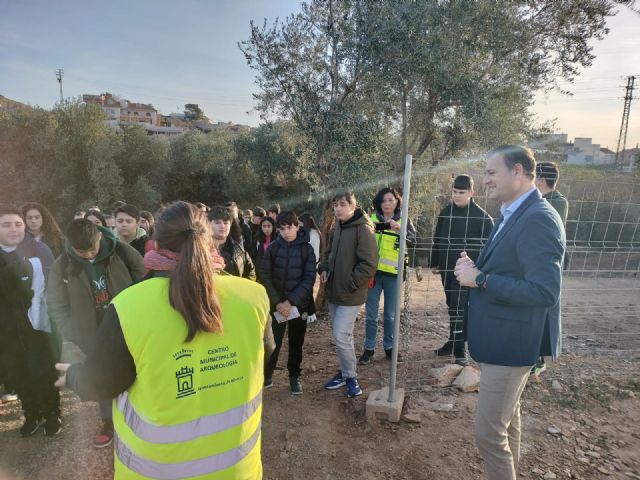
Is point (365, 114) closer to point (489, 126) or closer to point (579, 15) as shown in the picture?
point (489, 126)

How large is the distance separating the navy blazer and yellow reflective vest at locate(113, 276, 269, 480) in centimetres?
131

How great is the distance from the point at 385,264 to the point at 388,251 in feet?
0.54

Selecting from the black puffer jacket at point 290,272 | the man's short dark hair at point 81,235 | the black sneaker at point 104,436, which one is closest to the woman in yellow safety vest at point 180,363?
the man's short dark hair at point 81,235

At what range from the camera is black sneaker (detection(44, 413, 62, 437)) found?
11.3ft

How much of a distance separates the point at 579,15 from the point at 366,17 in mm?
4356

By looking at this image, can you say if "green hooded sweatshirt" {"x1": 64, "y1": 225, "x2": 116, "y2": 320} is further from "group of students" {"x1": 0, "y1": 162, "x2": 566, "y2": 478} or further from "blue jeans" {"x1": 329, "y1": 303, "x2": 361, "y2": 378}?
"blue jeans" {"x1": 329, "y1": 303, "x2": 361, "y2": 378}

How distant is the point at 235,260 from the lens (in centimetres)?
363

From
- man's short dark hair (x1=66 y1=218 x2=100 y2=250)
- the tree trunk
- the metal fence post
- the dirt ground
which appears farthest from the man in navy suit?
the tree trunk

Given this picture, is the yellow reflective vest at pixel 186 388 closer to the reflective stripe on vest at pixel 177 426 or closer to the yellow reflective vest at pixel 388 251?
the reflective stripe on vest at pixel 177 426

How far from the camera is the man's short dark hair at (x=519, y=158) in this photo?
85.1 inches

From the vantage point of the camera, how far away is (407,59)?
Answer: 6582 millimetres

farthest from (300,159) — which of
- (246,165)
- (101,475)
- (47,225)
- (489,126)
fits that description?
(246,165)

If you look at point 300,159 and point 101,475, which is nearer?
point 101,475

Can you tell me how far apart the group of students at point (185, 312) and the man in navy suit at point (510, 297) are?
122 cm
